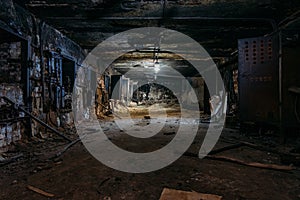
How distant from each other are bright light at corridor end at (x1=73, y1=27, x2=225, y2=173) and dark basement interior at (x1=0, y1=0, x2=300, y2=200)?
0.28 ft

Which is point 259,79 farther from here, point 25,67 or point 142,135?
point 25,67

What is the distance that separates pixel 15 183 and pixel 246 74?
545 centimetres

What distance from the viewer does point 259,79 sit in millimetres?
5344

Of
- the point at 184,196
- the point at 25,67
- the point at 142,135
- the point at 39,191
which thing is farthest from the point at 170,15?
the point at 39,191

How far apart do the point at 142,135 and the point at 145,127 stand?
1423 millimetres

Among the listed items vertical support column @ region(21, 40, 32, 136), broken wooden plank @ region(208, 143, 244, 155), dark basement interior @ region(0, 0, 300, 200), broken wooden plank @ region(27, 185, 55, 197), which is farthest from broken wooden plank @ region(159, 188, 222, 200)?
vertical support column @ region(21, 40, 32, 136)

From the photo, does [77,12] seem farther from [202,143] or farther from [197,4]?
[202,143]

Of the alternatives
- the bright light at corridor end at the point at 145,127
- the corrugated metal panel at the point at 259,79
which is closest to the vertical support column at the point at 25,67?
the bright light at corridor end at the point at 145,127

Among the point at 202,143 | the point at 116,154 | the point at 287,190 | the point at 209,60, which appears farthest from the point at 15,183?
the point at 209,60

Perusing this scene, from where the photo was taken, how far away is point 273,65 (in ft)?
16.6

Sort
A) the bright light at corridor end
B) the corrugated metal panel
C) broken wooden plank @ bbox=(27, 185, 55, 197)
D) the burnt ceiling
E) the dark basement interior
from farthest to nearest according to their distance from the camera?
the corrugated metal panel → the burnt ceiling → the bright light at corridor end → the dark basement interior → broken wooden plank @ bbox=(27, 185, 55, 197)

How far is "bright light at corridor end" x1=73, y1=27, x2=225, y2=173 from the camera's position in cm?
344

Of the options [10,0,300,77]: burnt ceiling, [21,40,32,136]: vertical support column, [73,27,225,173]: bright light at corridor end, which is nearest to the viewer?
[73,27,225,173]: bright light at corridor end

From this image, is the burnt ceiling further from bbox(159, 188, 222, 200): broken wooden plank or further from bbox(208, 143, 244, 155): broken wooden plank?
bbox(159, 188, 222, 200): broken wooden plank
